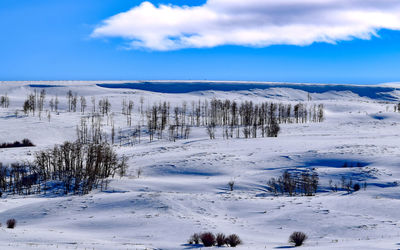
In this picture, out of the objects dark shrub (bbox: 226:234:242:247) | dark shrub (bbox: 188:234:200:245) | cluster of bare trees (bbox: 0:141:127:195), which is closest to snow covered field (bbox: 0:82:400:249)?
dark shrub (bbox: 188:234:200:245)

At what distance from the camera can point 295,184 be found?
30.2 meters

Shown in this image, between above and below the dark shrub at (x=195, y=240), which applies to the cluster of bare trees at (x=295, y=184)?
below

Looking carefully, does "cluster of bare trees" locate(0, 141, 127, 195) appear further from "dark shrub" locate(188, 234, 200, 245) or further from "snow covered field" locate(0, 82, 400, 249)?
"dark shrub" locate(188, 234, 200, 245)

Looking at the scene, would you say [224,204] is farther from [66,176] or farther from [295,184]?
[66,176]

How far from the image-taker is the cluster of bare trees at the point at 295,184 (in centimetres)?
2877

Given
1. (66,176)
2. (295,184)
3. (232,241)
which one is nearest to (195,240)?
(232,241)

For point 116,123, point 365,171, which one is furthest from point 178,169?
point 116,123

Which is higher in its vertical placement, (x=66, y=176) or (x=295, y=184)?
(x=295, y=184)

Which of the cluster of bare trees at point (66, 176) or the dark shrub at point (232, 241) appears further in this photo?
the cluster of bare trees at point (66, 176)

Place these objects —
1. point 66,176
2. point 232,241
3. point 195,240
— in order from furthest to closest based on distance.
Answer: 1. point 66,176
2. point 195,240
3. point 232,241

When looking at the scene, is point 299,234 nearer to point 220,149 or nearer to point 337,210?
point 337,210

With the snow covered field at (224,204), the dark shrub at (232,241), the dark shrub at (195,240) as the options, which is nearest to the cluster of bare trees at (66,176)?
the snow covered field at (224,204)

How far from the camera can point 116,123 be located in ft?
268

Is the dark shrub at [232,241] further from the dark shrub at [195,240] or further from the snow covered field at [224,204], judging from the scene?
the dark shrub at [195,240]
